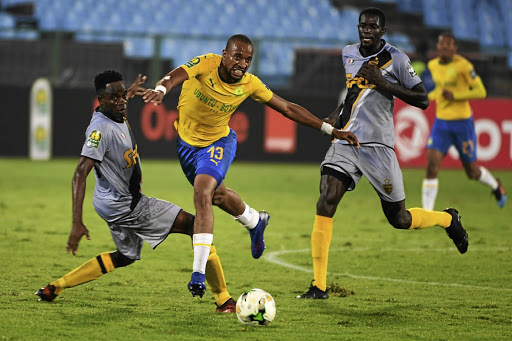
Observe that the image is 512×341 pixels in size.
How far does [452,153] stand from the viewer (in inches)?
783

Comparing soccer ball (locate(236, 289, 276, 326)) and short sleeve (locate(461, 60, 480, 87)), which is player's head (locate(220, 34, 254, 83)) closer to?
soccer ball (locate(236, 289, 276, 326))

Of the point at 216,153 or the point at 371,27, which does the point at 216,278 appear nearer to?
the point at 216,153

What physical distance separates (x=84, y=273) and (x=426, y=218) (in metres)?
2.93

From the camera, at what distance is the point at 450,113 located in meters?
11.8

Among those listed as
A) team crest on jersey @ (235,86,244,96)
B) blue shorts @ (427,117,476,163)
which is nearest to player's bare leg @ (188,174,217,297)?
team crest on jersey @ (235,86,244,96)

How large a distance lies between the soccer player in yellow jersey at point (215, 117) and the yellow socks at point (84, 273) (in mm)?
746

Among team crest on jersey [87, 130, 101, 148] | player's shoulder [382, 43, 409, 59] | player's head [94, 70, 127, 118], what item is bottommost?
team crest on jersey [87, 130, 101, 148]

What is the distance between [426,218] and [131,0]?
17.4 meters

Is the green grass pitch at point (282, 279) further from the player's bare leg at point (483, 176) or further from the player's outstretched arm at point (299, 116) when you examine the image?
the player's outstretched arm at point (299, 116)

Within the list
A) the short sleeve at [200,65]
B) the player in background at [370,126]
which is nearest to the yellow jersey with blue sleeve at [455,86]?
the player in background at [370,126]

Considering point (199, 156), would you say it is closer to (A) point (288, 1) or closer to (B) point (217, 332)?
(B) point (217, 332)

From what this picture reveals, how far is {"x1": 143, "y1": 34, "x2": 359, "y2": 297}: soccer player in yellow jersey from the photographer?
6.08 metres

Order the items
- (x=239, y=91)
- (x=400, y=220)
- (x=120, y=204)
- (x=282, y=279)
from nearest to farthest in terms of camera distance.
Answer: (x=120, y=204)
(x=239, y=91)
(x=400, y=220)
(x=282, y=279)

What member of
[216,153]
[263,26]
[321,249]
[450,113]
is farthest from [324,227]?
[263,26]
